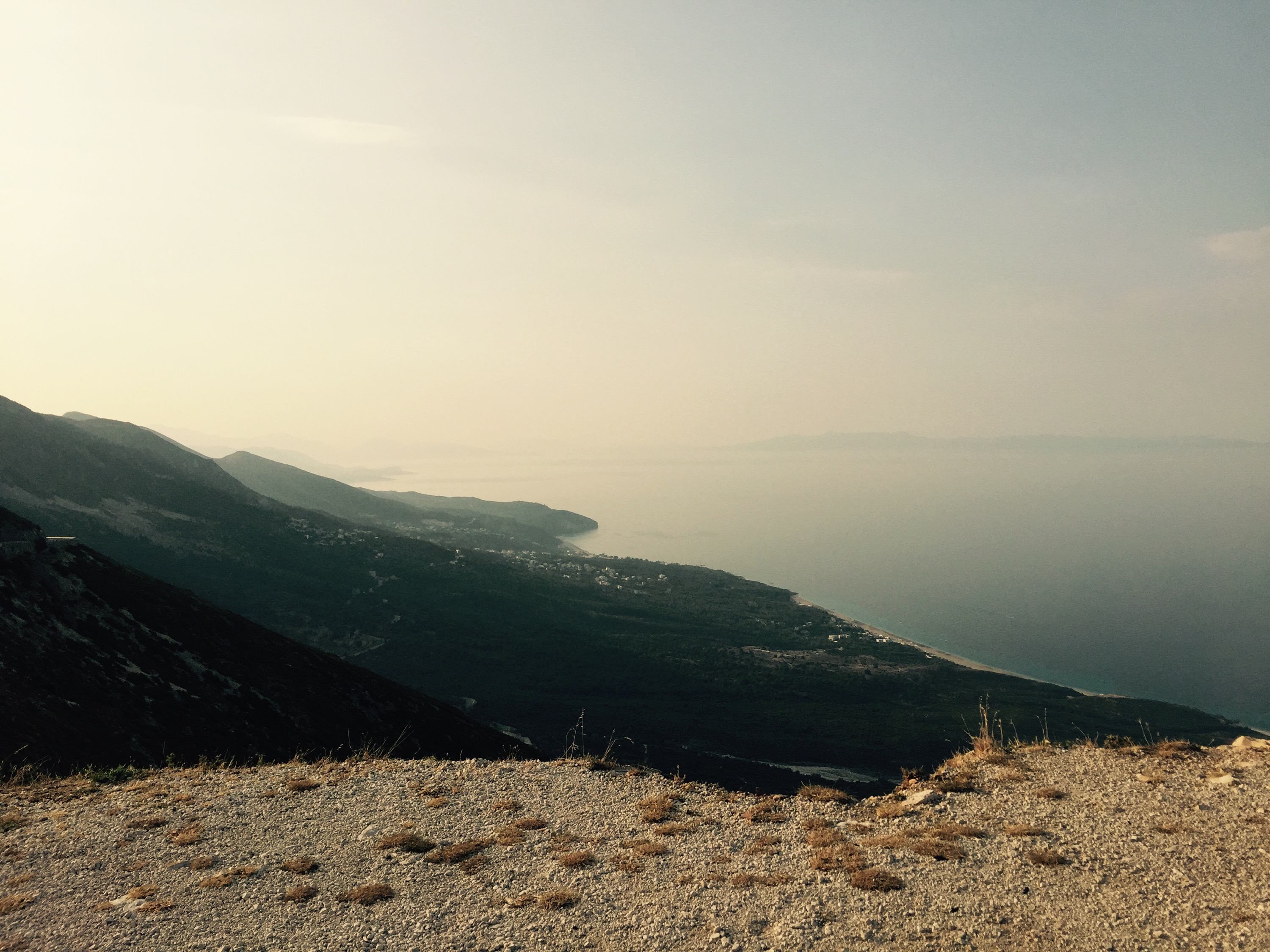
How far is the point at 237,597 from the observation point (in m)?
131

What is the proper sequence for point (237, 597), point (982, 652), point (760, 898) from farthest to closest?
point (982, 652)
point (237, 597)
point (760, 898)

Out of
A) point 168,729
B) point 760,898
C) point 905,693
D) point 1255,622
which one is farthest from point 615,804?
point 1255,622

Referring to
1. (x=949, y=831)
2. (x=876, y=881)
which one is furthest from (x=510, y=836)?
Result: (x=949, y=831)

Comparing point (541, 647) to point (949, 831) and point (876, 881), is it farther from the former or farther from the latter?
point (876, 881)

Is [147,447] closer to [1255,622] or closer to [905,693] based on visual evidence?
[905,693]

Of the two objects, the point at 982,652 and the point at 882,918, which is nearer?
the point at 882,918

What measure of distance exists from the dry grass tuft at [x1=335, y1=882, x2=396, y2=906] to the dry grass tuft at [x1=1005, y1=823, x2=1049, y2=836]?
37.7ft

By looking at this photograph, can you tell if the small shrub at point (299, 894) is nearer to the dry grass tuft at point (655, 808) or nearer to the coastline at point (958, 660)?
the dry grass tuft at point (655, 808)

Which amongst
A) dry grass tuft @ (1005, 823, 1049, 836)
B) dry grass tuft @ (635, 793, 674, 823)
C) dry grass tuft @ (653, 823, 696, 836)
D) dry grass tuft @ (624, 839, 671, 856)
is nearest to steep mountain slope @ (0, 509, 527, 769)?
dry grass tuft @ (635, 793, 674, 823)

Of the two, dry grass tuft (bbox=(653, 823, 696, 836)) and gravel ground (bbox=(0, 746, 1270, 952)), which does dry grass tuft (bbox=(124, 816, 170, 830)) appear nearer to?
gravel ground (bbox=(0, 746, 1270, 952))

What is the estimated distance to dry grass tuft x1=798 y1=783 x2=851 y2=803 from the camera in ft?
45.7

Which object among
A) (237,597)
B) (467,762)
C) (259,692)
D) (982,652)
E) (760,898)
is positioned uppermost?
(760,898)

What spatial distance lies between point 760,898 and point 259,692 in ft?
Answer: 127

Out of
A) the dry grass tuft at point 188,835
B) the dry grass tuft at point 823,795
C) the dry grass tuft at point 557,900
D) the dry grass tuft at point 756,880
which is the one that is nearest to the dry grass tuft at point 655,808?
the dry grass tuft at point 823,795
